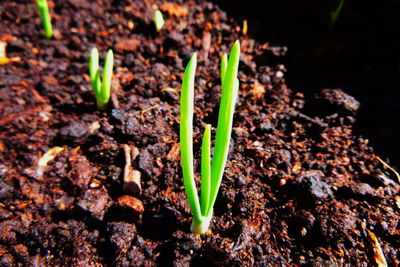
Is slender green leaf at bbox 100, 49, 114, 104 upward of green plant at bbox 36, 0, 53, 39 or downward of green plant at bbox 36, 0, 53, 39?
downward

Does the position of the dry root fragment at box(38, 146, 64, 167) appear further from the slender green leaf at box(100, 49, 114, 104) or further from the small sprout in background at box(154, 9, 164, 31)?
the small sprout in background at box(154, 9, 164, 31)

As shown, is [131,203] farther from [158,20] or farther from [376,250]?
[158,20]

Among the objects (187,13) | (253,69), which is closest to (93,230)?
(253,69)

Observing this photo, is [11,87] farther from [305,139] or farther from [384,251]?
[384,251]

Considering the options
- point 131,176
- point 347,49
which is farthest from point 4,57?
point 347,49

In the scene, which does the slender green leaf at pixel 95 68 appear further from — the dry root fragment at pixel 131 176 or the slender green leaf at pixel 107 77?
the dry root fragment at pixel 131 176

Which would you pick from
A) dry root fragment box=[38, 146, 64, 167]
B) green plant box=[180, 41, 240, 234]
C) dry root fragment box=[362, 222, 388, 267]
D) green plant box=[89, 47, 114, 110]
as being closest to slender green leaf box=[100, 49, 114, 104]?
green plant box=[89, 47, 114, 110]
